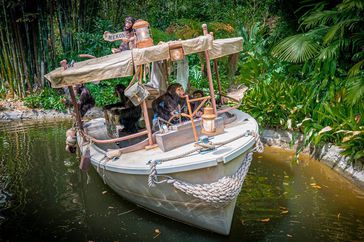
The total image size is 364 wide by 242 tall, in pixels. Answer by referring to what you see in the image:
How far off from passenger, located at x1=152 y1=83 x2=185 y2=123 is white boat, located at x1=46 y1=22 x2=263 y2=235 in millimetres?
461

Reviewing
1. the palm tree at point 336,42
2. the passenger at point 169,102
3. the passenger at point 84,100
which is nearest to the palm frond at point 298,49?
the palm tree at point 336,42

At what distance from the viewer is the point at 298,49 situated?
8.69 meters

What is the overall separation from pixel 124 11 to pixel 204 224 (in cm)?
1569

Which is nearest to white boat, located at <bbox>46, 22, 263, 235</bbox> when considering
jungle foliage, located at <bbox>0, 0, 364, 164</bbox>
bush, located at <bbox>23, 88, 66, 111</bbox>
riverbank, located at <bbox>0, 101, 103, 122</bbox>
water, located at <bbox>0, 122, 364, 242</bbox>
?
water, located at <bbox>0, 122, 364, 242</bbox>

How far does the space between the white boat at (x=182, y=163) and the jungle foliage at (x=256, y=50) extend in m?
1.95

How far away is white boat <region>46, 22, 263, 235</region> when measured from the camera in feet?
16.6

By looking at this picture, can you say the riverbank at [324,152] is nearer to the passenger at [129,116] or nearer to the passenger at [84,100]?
the passenger at [129,116]

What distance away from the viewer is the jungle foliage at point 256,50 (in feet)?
25.3

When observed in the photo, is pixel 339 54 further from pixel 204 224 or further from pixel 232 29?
pixel 232 29

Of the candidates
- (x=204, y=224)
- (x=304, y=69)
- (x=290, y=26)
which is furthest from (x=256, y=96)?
(x=204, y=224)

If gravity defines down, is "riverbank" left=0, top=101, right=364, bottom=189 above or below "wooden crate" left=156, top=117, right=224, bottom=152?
below

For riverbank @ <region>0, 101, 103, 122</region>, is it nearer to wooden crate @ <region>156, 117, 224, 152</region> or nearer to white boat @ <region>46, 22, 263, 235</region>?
white boat @ <region>46, 22, 263, 235</region>

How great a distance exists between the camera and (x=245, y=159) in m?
5.66

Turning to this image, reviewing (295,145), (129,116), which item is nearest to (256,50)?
(295,145)
